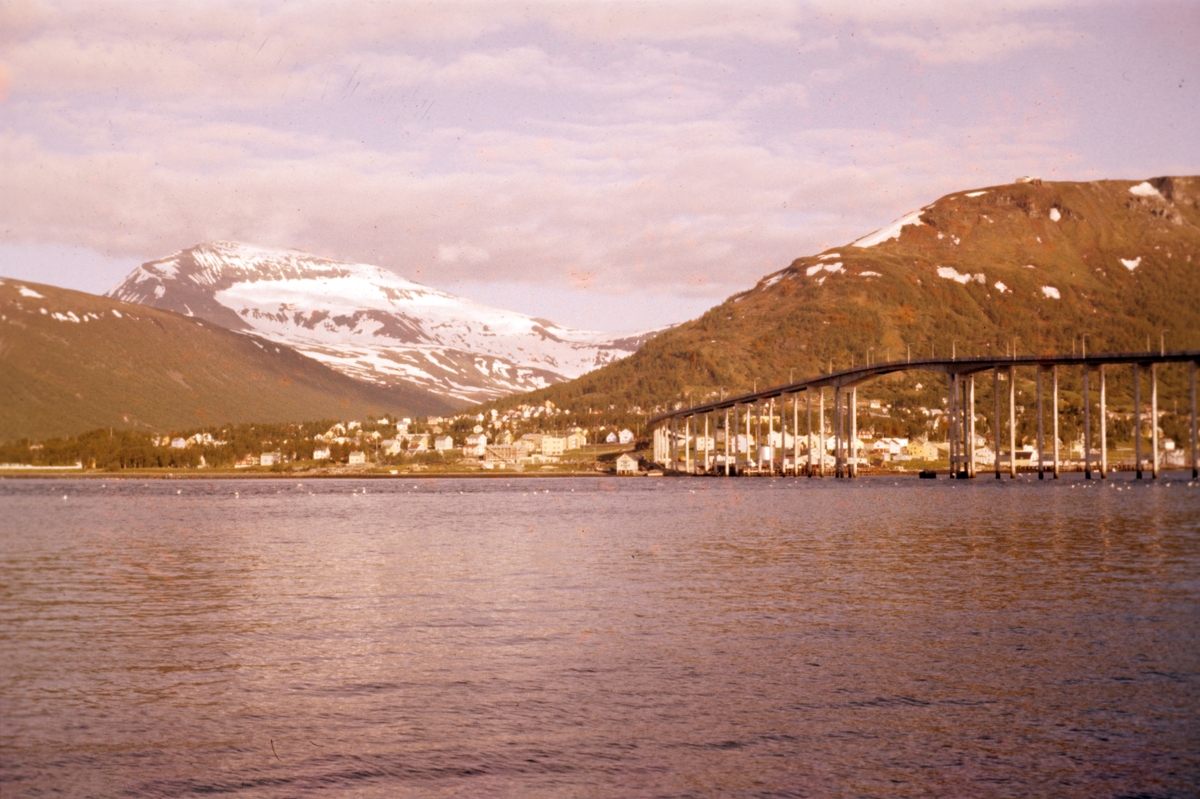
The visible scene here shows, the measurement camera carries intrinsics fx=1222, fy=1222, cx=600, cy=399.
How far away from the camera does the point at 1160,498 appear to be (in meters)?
127

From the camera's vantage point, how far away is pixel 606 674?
1113 inches

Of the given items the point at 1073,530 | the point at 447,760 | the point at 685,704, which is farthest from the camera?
the point at 1073,530

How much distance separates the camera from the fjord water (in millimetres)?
20625

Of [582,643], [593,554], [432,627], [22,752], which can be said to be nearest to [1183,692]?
[582,643]

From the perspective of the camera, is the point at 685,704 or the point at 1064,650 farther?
the point at 1064,650

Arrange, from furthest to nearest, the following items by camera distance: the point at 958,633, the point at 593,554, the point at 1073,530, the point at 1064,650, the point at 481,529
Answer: the point at 481,529 → the point at 1073,530 → the point at 593,554 → the point at 958,633 → the point at 1064,650

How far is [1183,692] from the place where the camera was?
26078 millimetres

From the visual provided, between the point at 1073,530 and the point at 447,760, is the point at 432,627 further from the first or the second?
the point at 1073,530

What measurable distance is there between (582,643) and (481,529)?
175 ft

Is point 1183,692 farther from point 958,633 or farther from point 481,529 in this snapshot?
point 481,529

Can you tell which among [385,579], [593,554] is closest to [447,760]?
[385,579]

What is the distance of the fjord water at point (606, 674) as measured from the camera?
2062 centimetres

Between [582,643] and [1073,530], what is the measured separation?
56511 millimetres

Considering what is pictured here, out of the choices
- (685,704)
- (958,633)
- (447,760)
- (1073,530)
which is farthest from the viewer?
(1073,530)
